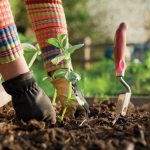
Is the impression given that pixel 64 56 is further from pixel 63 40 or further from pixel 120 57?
pixel 120 57

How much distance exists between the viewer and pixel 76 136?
1402 millimetres

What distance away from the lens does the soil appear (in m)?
1.27

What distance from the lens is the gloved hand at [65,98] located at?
70.6 inches

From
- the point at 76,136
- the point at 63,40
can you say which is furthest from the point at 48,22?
the point at 76,136

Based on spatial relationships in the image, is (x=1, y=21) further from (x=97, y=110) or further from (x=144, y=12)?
(x=144, y=12)

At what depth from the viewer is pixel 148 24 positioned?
17.3 meters

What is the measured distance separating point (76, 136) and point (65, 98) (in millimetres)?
420

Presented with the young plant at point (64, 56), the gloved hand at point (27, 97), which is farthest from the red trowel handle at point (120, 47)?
the gloved hand at point (27, 97)

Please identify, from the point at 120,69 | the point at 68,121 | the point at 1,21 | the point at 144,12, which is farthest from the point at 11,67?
the point at 144,12

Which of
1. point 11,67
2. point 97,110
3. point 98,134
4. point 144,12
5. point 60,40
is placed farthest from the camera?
point 144,12

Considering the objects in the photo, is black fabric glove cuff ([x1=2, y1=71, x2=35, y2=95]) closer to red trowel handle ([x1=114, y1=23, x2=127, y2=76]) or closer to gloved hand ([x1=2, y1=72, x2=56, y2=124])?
gloved hand ([x1=2, y1=72, x2=56, y2=124])

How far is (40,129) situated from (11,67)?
0.22m

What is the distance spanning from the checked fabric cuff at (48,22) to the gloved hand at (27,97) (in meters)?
0.31

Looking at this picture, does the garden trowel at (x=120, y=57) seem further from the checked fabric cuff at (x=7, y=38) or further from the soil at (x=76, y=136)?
the checked fabric cuff at (x=7, y=38)
